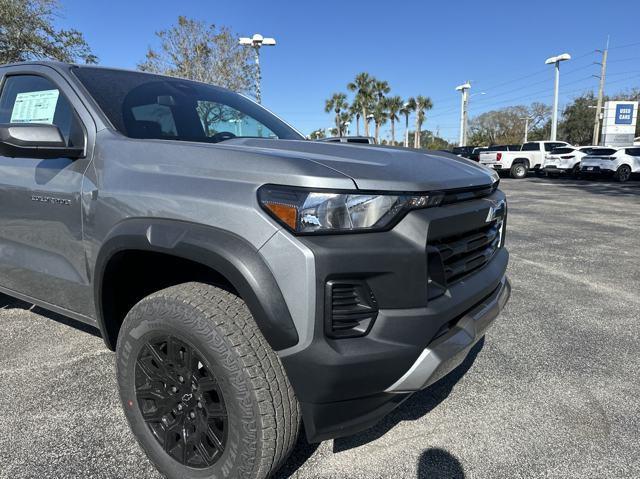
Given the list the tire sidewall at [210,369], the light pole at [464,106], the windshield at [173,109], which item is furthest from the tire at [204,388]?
the light pole at [464,106]

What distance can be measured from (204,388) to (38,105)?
2.01m

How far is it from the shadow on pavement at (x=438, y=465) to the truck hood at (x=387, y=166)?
4.19 feet

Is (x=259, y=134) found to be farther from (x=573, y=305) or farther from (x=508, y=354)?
(x=573, y=305)

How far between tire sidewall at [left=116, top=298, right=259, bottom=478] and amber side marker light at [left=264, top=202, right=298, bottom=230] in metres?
0.48

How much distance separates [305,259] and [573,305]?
146 inches

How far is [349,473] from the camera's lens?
202 centimetres

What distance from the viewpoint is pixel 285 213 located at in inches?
61.1

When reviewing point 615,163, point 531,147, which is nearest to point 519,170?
point 531,147

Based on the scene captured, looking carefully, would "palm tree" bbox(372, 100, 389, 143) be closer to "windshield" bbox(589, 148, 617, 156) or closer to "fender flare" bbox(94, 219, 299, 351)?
"windshield" bbox(589, 148, 617, 156)

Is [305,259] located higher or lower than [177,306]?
higher

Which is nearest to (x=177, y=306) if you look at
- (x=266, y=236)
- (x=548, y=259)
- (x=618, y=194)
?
(x=266, y=236)

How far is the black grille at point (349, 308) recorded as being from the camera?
1504 millimetres

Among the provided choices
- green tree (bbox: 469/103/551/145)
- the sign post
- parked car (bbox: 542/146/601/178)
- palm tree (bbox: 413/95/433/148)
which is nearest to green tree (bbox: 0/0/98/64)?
parked car (bbox: 542/146/601/178)

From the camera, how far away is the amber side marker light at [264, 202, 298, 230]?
1.54 meters
